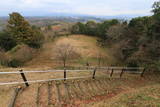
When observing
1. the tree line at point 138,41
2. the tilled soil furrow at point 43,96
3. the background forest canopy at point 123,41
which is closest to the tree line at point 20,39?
the background forest canopy at point 123,41

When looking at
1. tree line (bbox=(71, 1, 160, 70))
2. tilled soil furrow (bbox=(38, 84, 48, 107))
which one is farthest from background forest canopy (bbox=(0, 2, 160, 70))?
tilled soil furrow (bbox=(38, 84, 48, 107))

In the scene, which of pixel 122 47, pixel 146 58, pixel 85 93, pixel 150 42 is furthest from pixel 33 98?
pixel 122 47

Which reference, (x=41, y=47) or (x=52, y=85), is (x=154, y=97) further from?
(x=41, y=47)

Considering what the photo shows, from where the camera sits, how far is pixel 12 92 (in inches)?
204

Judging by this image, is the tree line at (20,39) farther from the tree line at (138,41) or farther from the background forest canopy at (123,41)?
the tree line at (138,41)

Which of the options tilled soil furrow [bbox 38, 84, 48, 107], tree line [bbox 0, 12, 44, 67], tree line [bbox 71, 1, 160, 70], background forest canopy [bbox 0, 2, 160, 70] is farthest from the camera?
tree line [bbox 0, 12, 44, 67]

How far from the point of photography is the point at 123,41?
21016 millimetres

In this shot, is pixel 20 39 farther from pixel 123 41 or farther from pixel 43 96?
pixel 43 96

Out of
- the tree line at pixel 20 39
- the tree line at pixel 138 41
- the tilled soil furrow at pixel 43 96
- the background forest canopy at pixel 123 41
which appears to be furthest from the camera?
the tree line at pixel 20 39

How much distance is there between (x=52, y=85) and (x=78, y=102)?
1.61 meters

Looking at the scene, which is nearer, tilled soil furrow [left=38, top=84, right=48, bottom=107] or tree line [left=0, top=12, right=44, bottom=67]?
tilled soil furrow [left=38, top=84, right=48, bottom=107]

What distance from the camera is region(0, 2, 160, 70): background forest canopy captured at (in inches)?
520

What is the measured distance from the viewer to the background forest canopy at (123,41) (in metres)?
13.2

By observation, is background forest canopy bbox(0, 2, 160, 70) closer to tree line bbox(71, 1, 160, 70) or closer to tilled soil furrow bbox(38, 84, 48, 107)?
tree line bbox(71, 1, 160, 70)
